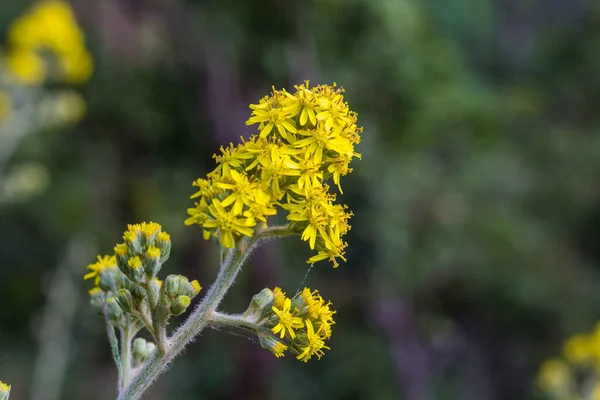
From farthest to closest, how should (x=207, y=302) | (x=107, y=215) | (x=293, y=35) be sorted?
(x=107, y=215) → (x=293, y=35) → (x=207, y=302)

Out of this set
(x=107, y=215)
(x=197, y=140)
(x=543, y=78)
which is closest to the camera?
(x=197, y=140)

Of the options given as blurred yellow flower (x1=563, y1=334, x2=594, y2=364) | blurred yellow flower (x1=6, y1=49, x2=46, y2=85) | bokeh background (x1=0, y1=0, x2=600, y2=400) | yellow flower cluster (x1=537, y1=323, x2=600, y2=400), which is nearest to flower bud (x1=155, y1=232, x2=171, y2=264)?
bokeh background (x1=0, y1=0, x2=600, y2=400)

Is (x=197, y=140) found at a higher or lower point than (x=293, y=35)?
lower

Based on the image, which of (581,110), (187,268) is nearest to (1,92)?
(187,268)

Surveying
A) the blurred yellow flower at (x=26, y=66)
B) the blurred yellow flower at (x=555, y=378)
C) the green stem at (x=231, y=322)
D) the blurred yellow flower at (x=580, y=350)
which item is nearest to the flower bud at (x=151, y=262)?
the green stem at (x=231, y=322)

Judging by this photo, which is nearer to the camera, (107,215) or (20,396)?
(20,396)

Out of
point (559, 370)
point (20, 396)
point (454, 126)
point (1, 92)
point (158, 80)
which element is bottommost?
point (20, 396)

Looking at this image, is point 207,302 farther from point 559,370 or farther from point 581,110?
point 581,110

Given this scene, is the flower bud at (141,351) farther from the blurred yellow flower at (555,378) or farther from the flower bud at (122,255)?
the blurred yellow flower at (555,378)
